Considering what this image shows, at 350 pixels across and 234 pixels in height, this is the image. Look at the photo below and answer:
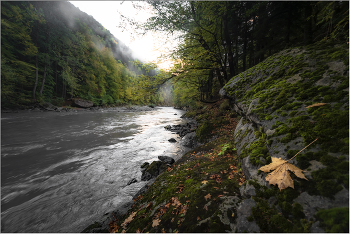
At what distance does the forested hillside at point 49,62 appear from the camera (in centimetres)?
1934

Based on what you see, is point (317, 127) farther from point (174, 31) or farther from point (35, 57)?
point (35, 57)

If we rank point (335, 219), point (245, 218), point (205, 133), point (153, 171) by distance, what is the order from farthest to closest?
point (205, 133)
point (153, 171)
point (245, 218)
point (335, 219)

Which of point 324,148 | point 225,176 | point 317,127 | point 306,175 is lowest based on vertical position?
point 225,176

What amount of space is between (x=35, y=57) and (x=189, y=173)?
3715 cm

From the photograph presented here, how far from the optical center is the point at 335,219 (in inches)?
43.7

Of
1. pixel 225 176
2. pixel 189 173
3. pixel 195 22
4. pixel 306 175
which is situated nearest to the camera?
pixel 306 175

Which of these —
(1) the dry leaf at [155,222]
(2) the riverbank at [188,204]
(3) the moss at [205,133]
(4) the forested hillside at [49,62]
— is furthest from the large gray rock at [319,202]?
(4) the forested hillside at [49,62]

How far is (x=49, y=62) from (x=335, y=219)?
38704 millimetres

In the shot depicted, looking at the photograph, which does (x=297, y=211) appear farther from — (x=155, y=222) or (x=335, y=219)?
(x=155, y=222)

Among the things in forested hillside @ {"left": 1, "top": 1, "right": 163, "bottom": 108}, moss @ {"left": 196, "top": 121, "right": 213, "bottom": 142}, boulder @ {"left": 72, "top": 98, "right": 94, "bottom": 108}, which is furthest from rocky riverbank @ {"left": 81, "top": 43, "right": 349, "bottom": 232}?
boulder @ {"left": 72, "top": 98, "right": 94, "bottom": 108}

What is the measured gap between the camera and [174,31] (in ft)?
23.0

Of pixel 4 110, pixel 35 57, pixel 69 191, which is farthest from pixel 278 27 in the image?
pixel 35 57

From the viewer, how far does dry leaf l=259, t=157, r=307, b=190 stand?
1478mm

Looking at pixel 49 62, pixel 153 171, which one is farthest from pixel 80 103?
pixel 153 171
